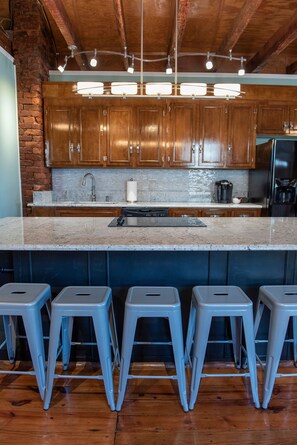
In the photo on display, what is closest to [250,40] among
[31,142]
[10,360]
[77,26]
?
[77,26]

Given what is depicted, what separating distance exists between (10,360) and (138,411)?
93cm

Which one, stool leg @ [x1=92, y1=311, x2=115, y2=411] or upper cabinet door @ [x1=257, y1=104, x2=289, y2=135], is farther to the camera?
upper cabinet door @ [x1=257, y1=104, x2=289, y2=135]

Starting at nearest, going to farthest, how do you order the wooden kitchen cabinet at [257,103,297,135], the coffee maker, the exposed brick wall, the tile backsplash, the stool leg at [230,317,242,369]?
the stool leg at [230,317,242,369]
the exposed brick wall
the wooden kitchen cabinet at [257,103,297,135]
the coffee maker
the tile backsplash

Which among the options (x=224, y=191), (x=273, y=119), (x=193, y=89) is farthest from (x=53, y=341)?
(x=273, y=119)

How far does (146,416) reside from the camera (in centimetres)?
162

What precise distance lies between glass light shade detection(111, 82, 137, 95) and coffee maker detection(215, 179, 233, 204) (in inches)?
93.1

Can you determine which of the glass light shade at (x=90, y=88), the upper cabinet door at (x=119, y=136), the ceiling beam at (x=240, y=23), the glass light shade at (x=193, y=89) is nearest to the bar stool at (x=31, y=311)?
the glass light shade at (x=90, y=88)

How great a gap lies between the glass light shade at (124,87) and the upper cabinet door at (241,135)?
85.8 inches

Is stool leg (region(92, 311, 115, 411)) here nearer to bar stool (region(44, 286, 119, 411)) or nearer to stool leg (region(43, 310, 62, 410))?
bar stool (region(44, 286, 119, 411))

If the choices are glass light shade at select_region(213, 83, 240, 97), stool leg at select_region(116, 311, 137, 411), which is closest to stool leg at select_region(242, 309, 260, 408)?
stool leg at select_region(116, 311, 137, 411)

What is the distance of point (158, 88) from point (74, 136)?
6.83 ft

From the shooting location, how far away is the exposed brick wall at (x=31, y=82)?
387cm

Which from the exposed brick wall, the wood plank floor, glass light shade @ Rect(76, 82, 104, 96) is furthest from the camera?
the exposed brick wall

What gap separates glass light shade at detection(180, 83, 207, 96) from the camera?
2473mm
